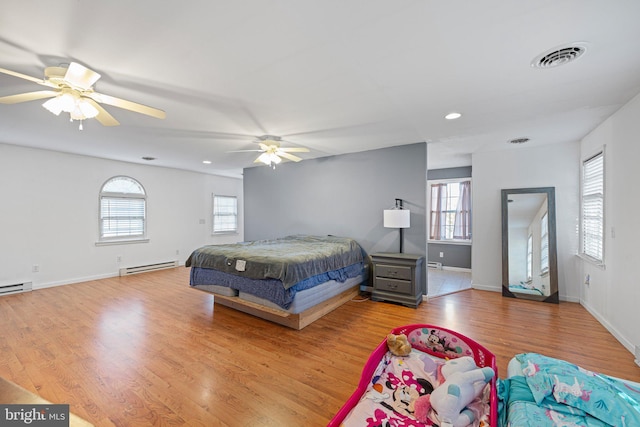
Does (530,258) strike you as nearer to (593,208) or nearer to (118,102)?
(593,208)

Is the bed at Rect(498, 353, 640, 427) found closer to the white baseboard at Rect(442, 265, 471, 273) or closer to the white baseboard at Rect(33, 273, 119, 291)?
the white baseboard at Rect(442, 265, 471, 273)

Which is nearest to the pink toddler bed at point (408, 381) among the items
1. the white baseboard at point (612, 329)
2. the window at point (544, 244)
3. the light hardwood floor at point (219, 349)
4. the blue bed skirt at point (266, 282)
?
the light hardwood floor at point (219, 349)

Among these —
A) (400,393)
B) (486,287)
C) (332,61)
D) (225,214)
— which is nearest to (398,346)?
(400,393)

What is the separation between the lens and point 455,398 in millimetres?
1470

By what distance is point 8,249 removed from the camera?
175 inches

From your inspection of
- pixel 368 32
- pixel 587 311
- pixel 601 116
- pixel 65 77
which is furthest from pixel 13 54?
pixel 587 311

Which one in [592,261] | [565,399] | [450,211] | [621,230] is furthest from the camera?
[450,211]

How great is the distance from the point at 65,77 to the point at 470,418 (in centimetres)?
341

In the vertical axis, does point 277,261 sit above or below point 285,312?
above

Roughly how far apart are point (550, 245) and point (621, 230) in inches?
58.0

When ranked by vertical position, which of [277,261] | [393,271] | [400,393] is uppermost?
[277,261]

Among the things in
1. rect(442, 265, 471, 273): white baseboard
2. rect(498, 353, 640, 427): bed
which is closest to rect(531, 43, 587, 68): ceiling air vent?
rect(498, 353, 640, 427): bed

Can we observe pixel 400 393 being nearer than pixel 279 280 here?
Yes

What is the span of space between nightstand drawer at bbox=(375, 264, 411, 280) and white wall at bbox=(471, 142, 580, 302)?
5.83ft
